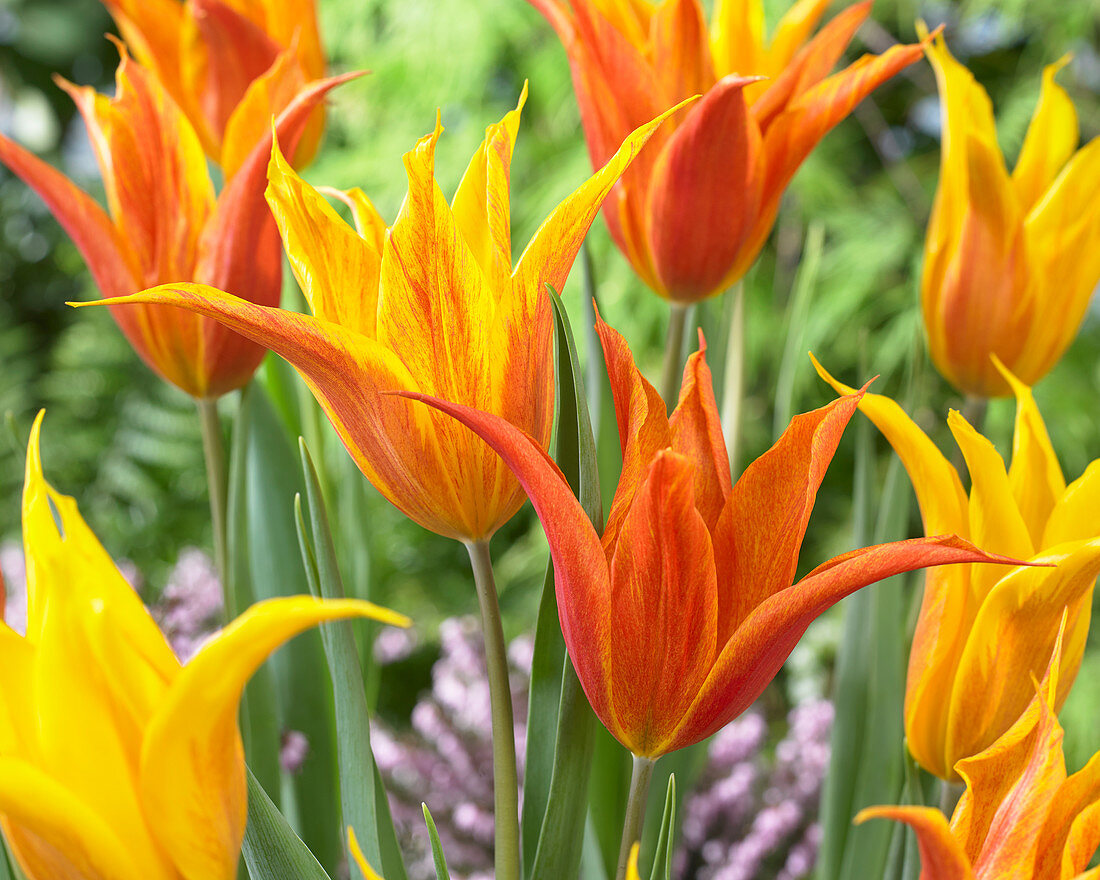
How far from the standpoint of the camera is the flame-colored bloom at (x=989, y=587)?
213 mm

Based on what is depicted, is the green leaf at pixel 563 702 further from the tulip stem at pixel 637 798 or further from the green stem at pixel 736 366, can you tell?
the green stem at pixel 736 366

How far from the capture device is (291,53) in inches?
12.1

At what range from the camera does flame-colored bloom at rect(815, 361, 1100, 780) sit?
8.4 inches

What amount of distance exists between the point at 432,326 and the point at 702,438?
0.18 ft

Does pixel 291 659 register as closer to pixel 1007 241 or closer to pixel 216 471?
pixel 216 471

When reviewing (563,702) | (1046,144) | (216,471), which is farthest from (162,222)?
(1046,144)

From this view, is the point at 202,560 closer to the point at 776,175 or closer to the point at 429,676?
the point at 776,175

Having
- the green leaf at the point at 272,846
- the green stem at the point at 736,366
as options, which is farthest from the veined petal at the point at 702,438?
the green stem at the point at 736,366

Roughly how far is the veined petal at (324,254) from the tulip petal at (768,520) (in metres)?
0.08

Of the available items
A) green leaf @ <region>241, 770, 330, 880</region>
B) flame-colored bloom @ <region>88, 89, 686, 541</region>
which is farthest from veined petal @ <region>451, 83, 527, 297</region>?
green leaf @ <region>241, 770, 330, 880</region>

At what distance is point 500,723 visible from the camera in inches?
8.5

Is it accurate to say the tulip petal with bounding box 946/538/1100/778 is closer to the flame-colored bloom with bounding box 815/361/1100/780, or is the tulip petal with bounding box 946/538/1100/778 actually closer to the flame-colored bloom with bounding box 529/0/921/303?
the flame-colored bloom with bounding box 815/361/1100/780

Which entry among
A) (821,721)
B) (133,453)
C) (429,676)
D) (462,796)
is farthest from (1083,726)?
(133,453)

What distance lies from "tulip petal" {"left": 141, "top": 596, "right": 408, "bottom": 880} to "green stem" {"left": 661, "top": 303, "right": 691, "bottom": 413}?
174mm
